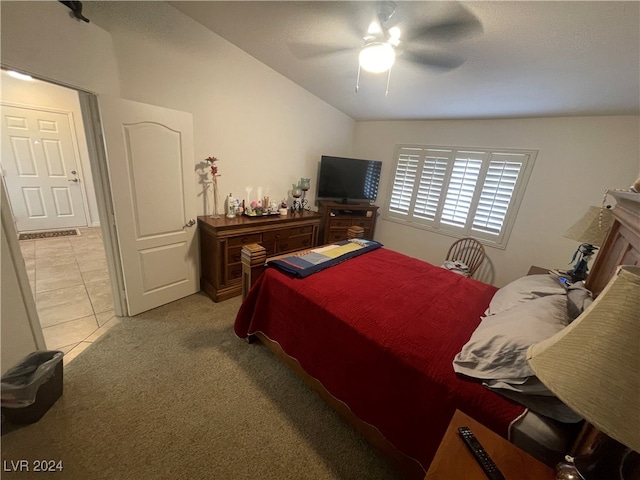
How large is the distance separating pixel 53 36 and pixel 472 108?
141 inches

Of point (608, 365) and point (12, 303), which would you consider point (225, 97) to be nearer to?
point (12, 303)

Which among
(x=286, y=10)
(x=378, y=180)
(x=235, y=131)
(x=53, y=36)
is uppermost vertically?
(x=286, y=10)

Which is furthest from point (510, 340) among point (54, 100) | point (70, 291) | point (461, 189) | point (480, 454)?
point (54, 100)

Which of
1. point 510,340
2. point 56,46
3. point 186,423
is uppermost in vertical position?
point 56,46

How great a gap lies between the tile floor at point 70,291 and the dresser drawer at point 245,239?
4.09 ft

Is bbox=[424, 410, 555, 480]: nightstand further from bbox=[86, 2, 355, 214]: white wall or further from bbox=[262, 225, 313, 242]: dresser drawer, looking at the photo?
bbox=[86, 2, 355, 214]: white wall

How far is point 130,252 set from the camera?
2205mm

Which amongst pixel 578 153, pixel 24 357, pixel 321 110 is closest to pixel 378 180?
pixel 321 110

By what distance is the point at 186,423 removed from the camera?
58.2 inches

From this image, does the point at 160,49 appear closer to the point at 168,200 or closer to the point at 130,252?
the point at 168,200

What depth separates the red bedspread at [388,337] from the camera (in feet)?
3.65

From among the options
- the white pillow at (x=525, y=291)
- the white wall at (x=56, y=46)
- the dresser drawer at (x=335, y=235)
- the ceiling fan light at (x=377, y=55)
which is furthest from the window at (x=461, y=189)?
the white wall at (x=56, y=46)

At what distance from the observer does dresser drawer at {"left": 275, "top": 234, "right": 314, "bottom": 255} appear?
3186 mm

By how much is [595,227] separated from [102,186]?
3655mm
